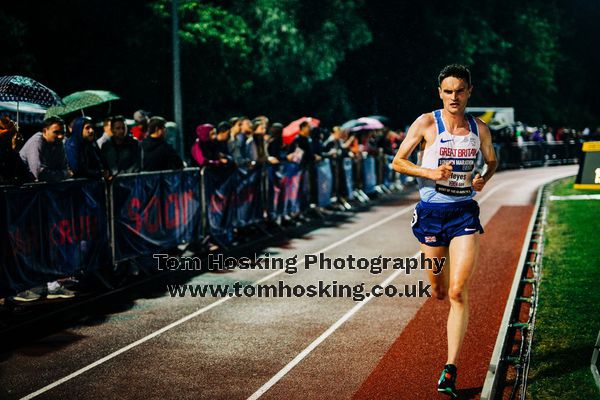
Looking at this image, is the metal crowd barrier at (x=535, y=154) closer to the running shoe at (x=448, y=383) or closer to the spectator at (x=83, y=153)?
the spectator at (x=83, y=153)

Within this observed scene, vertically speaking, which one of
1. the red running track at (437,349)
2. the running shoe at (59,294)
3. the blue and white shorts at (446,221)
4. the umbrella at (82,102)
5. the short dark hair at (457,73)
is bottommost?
the red running track at (437,349)

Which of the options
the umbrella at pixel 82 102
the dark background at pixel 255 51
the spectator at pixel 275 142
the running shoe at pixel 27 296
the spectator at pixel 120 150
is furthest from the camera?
the dark background at pixel 255 51

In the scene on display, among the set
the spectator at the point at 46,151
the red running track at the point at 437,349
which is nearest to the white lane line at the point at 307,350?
the red running track at the point at 437,349

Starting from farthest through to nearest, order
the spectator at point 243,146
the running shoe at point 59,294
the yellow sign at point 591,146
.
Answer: the spectator at point 243,146 < the running shoe at point 59,294 < the yellow sign at point 591,146

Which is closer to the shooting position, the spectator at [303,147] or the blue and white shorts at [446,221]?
the blue and white shorts at [446,221]

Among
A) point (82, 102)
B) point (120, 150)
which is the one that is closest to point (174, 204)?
point (120, 150)

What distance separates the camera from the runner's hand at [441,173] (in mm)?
5680

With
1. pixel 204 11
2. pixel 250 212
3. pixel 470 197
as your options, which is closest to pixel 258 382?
pixel 470 197

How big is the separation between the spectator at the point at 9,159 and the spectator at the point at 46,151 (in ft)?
2.54

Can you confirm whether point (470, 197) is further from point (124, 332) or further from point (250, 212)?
point (250, 212)

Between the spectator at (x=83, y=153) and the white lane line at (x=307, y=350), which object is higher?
the spectator at (x=83, y=153)

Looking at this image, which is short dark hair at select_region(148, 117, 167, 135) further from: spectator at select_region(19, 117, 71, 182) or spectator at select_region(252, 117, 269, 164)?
spectator at select_region(252, 117, 269, 164)

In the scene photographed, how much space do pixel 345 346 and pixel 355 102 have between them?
3156 cm

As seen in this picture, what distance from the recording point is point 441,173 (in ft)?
18.6
